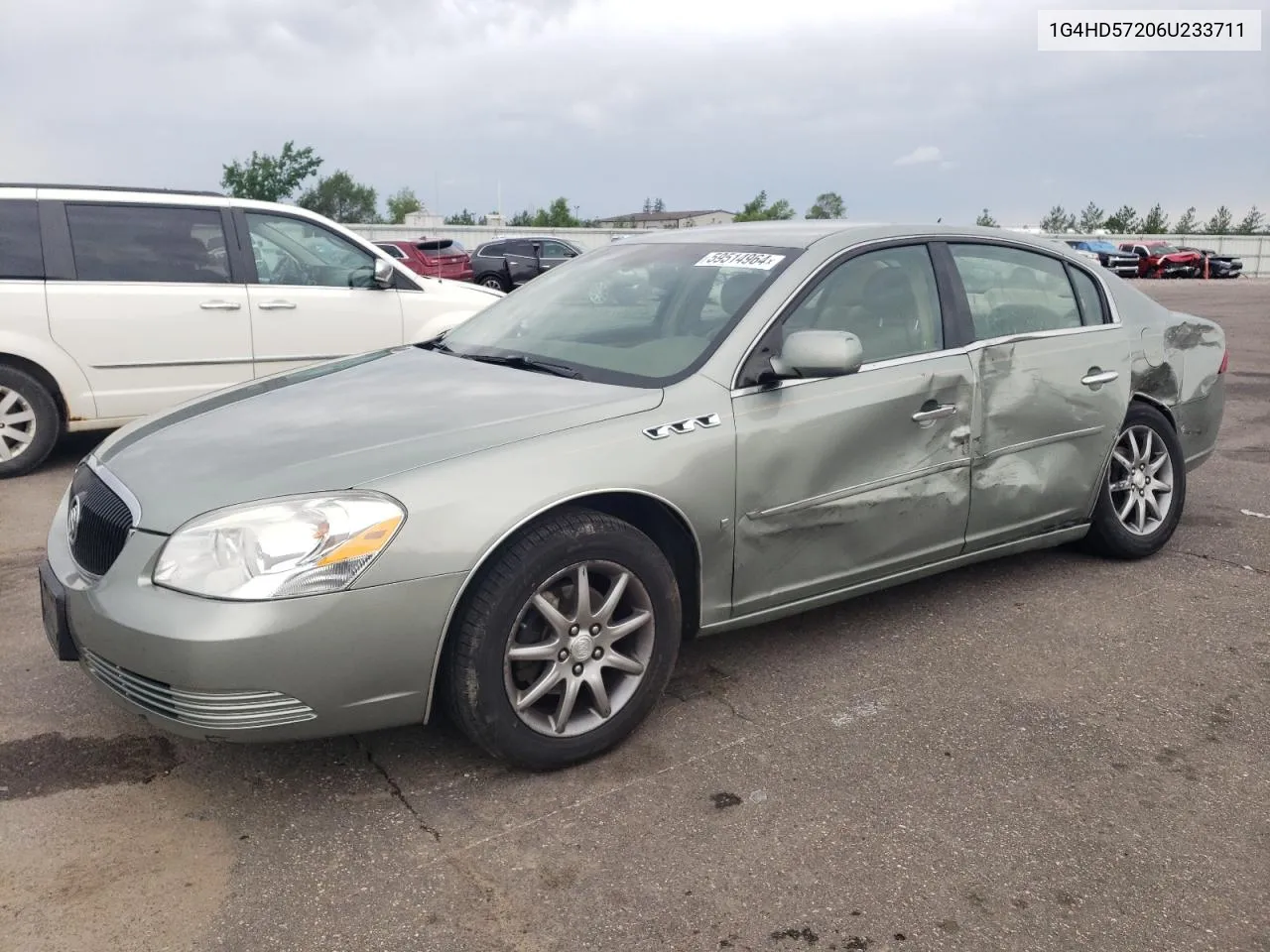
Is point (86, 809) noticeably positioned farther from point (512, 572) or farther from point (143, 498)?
point (512, 572)

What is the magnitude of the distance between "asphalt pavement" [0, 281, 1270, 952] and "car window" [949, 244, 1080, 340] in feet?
3.80

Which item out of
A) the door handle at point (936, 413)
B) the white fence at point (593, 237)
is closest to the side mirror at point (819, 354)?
the door handle at point (936, 413)

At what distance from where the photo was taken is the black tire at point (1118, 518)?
4684 millimetres

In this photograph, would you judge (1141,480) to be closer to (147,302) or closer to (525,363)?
(525,363)

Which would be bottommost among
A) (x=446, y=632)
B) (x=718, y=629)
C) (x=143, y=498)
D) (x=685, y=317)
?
(x=718, y=629)

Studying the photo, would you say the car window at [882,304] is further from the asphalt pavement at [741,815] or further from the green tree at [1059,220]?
the green tree at [1059,220]

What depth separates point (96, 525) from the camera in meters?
2.98

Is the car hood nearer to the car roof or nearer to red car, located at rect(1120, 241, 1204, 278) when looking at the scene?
the car roof

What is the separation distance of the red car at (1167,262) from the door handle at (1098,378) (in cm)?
4380

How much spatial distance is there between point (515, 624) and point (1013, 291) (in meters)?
2.55

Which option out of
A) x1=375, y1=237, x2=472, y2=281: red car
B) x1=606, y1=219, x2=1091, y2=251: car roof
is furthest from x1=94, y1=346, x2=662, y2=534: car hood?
x1=375, y1=237, x2=472, y2=281: red car

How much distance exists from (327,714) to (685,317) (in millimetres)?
1742

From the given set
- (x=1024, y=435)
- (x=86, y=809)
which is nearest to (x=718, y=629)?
(x=1024, y=435)

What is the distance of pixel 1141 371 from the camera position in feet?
15.4
